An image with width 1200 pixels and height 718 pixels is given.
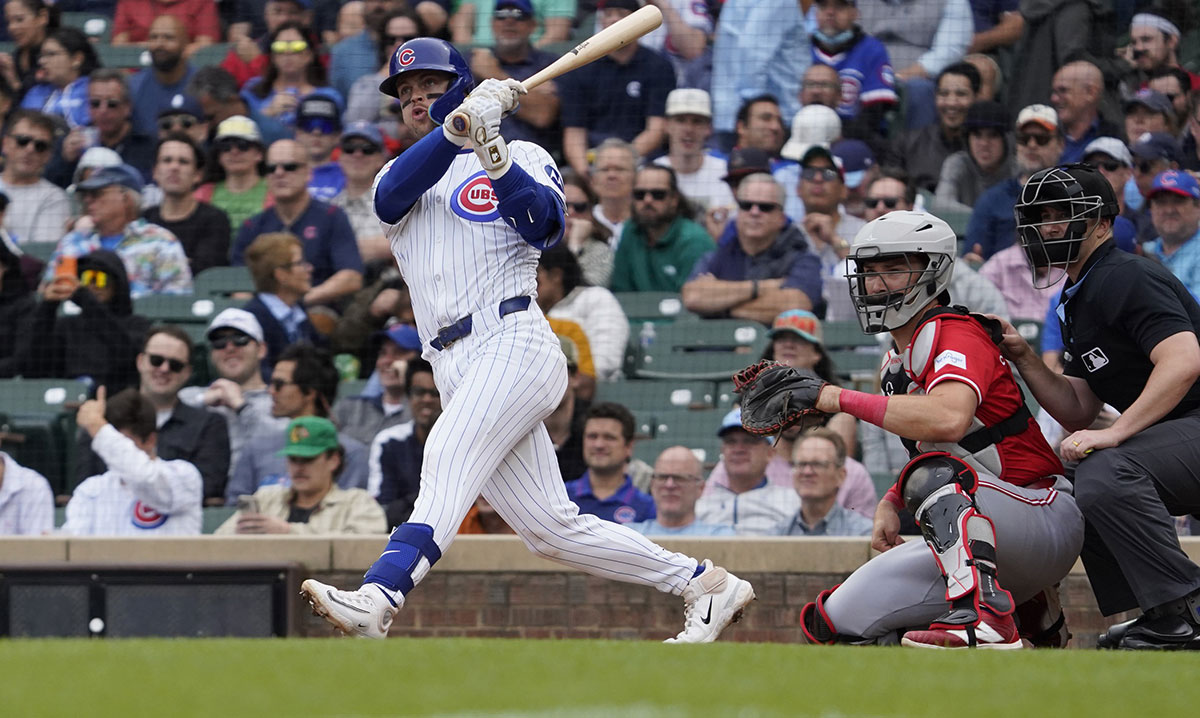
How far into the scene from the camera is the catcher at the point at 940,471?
13.9ft

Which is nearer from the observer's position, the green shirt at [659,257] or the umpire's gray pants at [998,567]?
the umpire's gray pants at [998,567]

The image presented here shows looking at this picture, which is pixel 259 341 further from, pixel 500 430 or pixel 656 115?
pixel 500 430

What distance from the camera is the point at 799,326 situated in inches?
291

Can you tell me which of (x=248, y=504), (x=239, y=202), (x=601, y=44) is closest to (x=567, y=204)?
(x=239, y=202)

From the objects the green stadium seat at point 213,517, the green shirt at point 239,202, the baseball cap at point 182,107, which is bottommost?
the green stadium seat at point 213,517

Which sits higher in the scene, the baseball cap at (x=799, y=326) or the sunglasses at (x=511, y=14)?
the sunglasses at (x=511, y=14)

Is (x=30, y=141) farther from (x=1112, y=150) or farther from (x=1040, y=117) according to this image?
(x=1112, y=150)

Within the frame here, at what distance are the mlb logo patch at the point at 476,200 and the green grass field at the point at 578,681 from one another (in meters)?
1.47

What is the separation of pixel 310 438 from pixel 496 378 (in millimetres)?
2920

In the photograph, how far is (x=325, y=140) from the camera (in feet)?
30.9

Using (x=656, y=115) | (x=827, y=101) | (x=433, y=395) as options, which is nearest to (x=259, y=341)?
(x=433, y=395)

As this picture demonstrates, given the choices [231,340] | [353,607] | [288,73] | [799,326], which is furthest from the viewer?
[288,73]

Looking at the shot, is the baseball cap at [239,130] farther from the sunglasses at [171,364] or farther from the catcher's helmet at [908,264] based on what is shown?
the catcher's helmet at [908,264]

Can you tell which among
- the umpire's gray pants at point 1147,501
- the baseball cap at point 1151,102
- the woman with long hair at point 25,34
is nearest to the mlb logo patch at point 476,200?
the umpire's gray pants at point 1147,501
